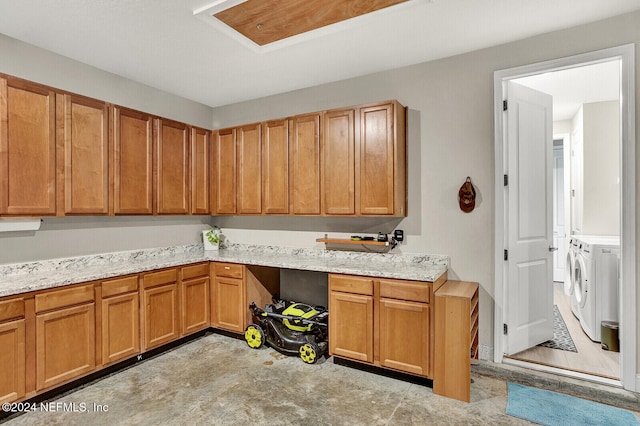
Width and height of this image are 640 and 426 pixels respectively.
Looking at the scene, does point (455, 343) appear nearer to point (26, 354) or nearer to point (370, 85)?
point (370, 85)

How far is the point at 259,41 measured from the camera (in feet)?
9.73

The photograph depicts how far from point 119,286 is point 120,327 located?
360mm

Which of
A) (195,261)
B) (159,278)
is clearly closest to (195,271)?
(195,261)

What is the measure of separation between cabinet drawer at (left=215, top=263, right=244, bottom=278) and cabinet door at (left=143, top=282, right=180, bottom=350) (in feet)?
1.58

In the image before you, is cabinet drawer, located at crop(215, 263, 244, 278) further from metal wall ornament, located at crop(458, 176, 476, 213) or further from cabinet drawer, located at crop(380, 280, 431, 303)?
metal wall ornament, located at crop(458, 176, 476, 213)

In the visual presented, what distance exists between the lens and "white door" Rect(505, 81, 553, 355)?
3.10 metres

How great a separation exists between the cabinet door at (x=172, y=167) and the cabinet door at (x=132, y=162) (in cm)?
11

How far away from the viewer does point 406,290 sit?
2.77 meters

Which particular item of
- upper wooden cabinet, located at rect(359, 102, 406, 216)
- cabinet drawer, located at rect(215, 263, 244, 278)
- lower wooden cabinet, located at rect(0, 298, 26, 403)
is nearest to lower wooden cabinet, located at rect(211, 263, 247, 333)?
cabinet drawer, located at rect(215, 263, 244, 278)

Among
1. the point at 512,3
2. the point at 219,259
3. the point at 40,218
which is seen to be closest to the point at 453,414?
the point at 219,259

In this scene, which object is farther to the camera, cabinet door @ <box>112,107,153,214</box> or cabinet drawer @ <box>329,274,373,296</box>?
cabinet door @ <box>112,107,153,214</box>

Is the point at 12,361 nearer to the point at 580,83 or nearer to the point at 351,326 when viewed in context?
the point at 351,326

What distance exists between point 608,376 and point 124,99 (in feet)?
Answer: 17.0

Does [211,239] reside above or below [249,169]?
below
